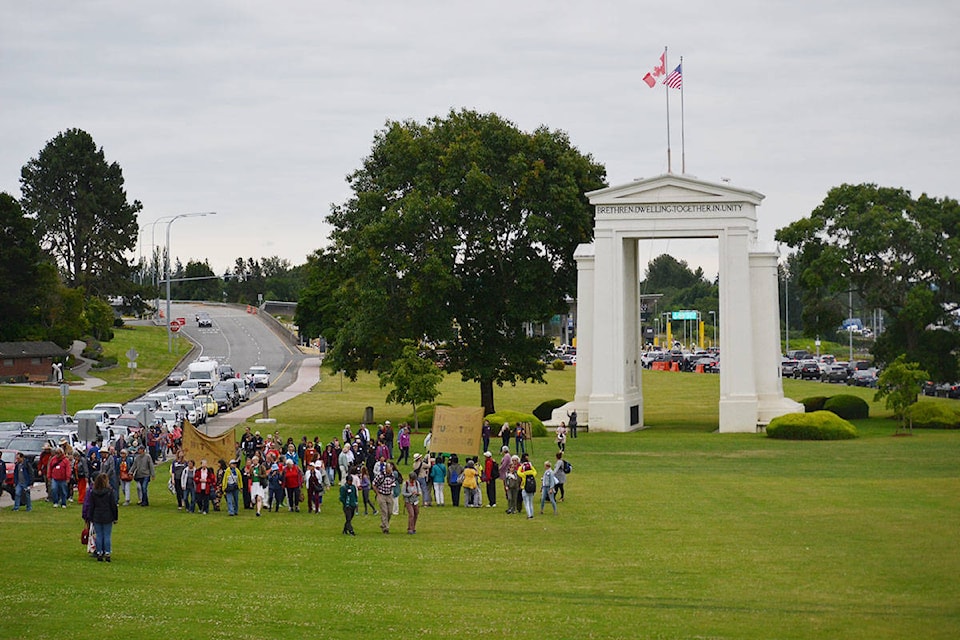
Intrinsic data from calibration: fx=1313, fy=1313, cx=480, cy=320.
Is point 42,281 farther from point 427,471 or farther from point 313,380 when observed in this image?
point 427,471

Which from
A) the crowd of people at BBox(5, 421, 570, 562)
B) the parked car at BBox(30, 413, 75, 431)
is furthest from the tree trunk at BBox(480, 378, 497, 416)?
the crowd of people at BBox(5, 421, 570, 562)

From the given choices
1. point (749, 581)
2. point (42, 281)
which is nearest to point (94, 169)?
point (42, 281)

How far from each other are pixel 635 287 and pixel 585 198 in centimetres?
528

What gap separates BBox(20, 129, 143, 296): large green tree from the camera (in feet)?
418

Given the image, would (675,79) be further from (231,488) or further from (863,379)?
(863,379)

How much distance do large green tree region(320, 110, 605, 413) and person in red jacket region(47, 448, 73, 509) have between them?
30719 millimetres

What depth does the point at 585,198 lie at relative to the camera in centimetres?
6725

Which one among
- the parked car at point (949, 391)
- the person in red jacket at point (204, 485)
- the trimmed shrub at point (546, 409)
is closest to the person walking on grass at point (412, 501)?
the person in red jacket at point (204, 485)

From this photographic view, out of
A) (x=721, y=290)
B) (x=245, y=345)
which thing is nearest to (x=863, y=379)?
(x=721, y=290)

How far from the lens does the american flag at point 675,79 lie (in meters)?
61.2

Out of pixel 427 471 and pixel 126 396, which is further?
pixel 126 396

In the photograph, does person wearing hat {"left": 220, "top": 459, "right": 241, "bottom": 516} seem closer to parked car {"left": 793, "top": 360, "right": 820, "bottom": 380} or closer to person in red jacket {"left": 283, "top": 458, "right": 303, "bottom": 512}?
person in red jacket {"left": 283, "top": 458, "right": 303, "bottom": 512}

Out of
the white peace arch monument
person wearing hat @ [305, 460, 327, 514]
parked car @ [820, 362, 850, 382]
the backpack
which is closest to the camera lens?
the backpack

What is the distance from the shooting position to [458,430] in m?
38.7
